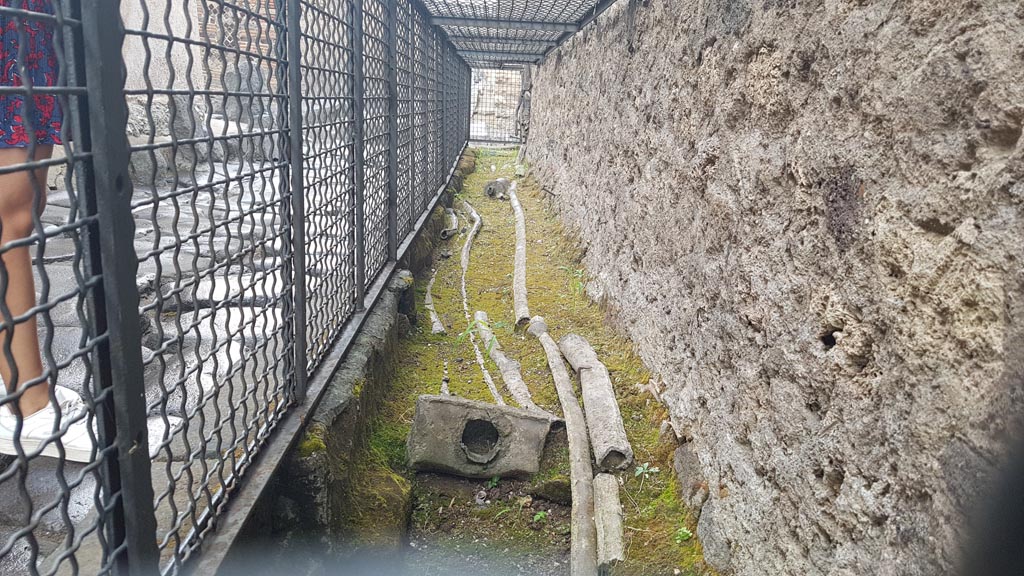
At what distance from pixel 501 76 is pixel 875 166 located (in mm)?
23800

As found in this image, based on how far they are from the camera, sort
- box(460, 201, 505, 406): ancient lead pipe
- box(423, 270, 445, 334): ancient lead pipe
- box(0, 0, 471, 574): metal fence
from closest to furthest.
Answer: box(0, 0, 471, 574): metal fence, box(460, 201, 505, 406): ancient lead pipe, box(423, 270, 445, 334): ancient lead pipe

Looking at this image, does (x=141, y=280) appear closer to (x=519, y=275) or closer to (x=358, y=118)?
(x=358, y=118)

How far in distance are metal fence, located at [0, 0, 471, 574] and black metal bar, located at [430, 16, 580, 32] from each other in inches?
122

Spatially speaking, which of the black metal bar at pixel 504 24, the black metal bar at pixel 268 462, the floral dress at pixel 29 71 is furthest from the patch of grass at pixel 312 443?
the black metal bar at pixel 504 24

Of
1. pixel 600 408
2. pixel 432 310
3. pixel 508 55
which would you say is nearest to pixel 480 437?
pixel 600 408

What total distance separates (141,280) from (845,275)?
3433 millimetres

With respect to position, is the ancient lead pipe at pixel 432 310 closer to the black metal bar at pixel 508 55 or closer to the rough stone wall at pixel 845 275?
the rough stone wall at pixel 845 275

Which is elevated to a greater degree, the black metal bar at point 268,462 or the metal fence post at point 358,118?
the metal fence post at point 358,118

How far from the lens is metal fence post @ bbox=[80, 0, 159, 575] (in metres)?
1.29

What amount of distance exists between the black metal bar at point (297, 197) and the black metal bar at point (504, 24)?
15.9 feet

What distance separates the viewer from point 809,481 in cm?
204

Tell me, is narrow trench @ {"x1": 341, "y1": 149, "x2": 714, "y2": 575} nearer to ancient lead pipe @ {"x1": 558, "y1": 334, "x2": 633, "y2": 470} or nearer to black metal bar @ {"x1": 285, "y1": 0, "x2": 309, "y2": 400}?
ancient lead pipe @ {"x1": 558, "y1": 334, "x2": 633, "y2": 470}

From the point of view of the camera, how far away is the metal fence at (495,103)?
23.5 metres

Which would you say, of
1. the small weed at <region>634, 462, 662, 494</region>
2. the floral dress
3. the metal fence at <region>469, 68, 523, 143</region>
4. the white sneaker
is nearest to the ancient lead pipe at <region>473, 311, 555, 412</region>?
the small weed at <region>634, 462, 662, 494</region>
